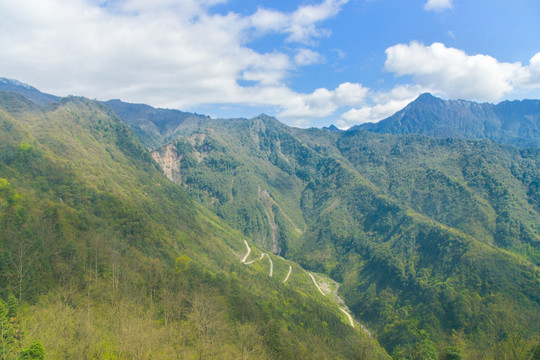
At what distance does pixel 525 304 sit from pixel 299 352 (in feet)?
437

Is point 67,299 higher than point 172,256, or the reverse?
point 67,299

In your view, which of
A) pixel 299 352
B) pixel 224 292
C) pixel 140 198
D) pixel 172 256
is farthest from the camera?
pixel 140 198

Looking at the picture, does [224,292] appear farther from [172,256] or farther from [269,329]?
[172,256]

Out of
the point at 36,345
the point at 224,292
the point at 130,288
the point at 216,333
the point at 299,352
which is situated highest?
the point at 36,345

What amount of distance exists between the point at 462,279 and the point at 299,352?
137671 mm

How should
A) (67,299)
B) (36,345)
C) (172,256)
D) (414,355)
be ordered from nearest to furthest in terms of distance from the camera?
(36,345), (67,299), (414,355), (172,256)

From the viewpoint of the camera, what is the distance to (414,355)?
2410 inches

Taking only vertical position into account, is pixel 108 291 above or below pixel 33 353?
below

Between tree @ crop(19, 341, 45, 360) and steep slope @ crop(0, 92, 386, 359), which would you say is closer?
tree @ crop(19, 341, 45, 360)

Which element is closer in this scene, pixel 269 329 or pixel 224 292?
pixel 269 329

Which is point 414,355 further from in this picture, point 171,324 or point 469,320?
point 469,320

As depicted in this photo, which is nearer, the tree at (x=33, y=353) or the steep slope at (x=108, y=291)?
the tree at (x=33, y=353)

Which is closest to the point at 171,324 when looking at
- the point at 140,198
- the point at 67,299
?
the point at 67,299

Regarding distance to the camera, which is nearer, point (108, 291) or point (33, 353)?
point (33, 353)
